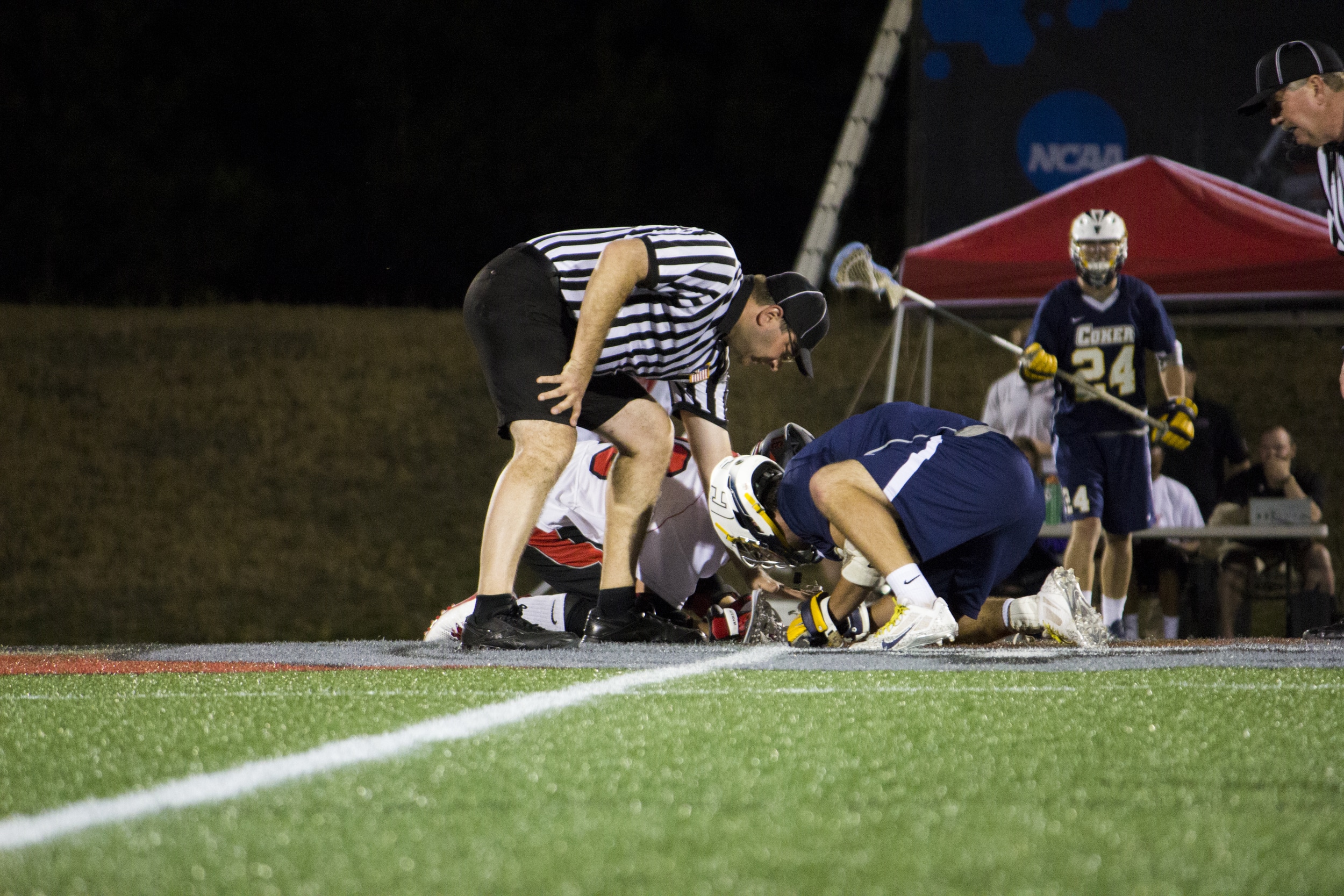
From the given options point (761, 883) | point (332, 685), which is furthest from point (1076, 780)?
point (332, 685)

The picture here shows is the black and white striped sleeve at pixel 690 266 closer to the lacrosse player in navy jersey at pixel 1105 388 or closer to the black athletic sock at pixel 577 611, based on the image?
the black athletic sock at pixel 577 611

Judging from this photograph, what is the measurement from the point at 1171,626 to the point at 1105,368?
1414 millimetres

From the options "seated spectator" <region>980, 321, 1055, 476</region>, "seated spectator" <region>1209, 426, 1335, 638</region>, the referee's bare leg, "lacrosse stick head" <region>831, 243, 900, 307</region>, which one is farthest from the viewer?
"seated spectator" <region>980, 321, 1055, 476</region>

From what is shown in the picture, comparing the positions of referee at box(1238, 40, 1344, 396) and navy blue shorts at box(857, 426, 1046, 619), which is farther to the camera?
referee at box(1238, 40, 1344, 396)

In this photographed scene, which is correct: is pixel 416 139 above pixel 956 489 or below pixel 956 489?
above

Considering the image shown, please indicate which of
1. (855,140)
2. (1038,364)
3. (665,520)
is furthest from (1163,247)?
(665,520)

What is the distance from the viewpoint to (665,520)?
488 cm

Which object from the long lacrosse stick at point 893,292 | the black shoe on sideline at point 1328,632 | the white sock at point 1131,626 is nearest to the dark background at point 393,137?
the long lacrosse stick at point 893,292

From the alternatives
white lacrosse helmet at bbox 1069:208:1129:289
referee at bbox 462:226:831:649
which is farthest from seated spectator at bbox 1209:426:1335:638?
referee at bbox 462:226:831:649

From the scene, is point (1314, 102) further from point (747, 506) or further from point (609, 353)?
point (609, 353)

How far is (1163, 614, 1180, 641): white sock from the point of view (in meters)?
6.64

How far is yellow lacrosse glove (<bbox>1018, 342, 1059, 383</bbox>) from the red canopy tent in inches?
57.4

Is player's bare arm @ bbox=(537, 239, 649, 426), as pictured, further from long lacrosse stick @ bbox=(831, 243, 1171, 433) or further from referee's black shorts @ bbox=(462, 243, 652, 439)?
long lacrosse stick @ bbox=(831, 243, 1171, 433)

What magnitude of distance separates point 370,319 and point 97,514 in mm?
5506
